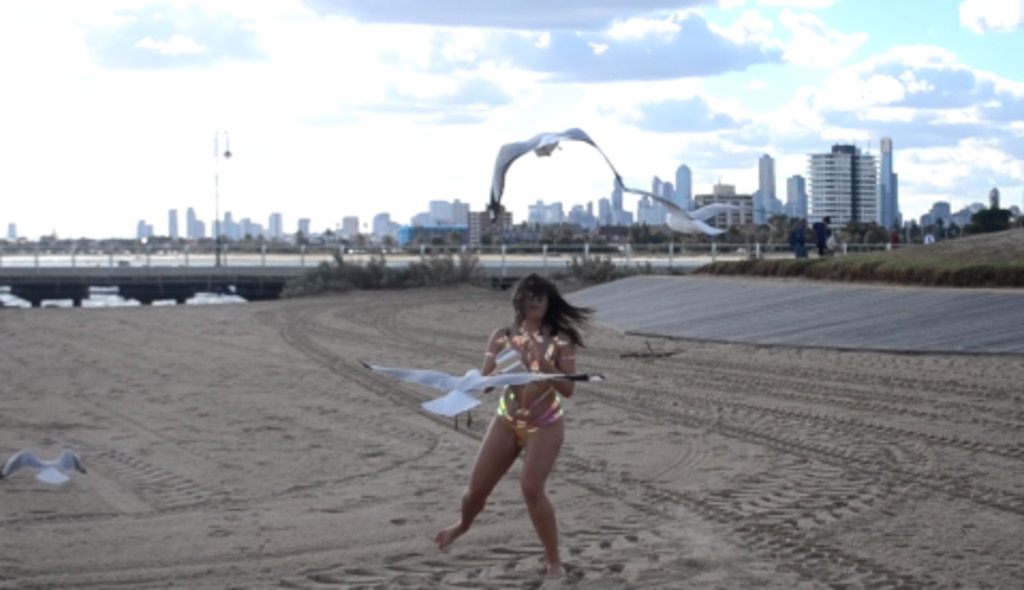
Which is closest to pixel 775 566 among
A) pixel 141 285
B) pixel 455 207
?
pixel 141 285

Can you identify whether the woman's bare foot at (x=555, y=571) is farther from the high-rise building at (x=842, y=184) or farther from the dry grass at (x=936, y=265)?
the high-rise building at (x=842, y=184)

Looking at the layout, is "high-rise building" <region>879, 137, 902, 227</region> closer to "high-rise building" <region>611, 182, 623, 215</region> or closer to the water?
"high-rise building" <region>611, 182, 623, 215</region>

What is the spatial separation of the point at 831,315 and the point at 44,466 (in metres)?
14.4

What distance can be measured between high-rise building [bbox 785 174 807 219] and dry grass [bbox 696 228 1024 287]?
19.9 meters

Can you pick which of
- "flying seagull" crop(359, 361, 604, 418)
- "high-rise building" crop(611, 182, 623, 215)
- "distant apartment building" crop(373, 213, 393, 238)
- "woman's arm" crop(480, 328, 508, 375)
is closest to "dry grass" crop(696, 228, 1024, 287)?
"high-rise building" crop(611, 182, 623, 215)

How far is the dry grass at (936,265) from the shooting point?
71.4 feet

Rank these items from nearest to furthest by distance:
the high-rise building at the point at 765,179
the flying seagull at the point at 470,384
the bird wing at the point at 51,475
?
1. the flying seagull at the point at 470,384
2. the bird wing at the point at 51,475
3. the high-rise building at the point at 765,179

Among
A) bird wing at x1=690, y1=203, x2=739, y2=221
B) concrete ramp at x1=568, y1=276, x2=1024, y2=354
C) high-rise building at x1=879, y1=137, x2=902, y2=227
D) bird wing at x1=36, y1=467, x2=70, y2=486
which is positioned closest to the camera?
bird wing at x1=36, y1=467, x2=70, y2=486

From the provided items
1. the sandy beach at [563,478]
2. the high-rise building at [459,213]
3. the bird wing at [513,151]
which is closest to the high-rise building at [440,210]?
the high-rise building at [459,213]

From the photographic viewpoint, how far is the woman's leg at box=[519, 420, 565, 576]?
24.6 ft

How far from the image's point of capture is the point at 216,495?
1005 cm

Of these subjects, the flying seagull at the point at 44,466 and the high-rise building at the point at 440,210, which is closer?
the flying seagull at the point at 44,466

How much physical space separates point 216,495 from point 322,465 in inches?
57.0

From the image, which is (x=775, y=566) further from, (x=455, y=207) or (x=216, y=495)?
(x=455, y=207)
